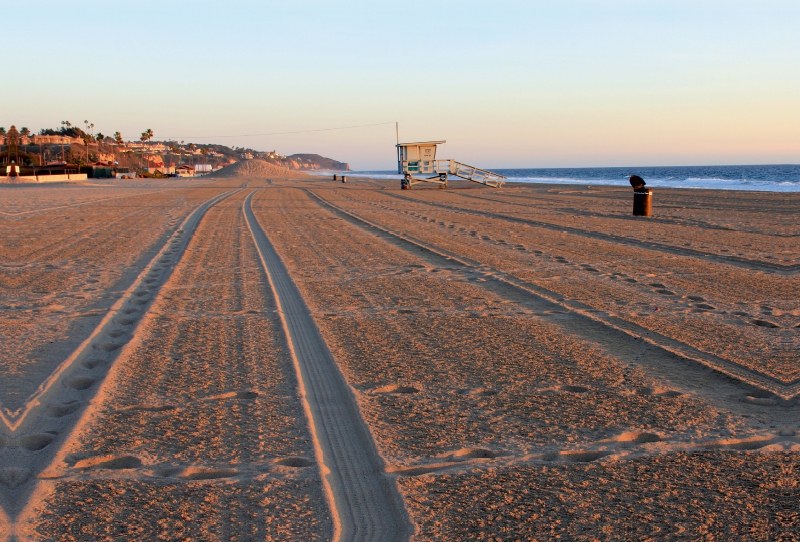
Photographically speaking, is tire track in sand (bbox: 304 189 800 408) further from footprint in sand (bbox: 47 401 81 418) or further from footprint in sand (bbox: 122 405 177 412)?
footprint in sand (bbox: 47 401 81 418)

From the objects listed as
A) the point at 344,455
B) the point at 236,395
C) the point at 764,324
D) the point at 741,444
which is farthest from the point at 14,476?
the point at 764,324

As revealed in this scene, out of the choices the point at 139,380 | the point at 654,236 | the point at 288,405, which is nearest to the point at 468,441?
the point at 288,405

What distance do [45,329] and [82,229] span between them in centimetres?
965

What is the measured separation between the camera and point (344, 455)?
3.31 meters

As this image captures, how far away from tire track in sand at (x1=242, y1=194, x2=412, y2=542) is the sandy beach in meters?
0.01

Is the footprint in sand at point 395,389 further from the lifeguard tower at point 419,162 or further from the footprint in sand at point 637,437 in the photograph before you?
the lifeguard tower at point 419,162

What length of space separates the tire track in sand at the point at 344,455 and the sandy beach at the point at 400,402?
0.01 meters

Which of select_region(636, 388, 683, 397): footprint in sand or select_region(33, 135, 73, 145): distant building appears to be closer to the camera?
select_region(636, 388, 683, 397): footprint in sand

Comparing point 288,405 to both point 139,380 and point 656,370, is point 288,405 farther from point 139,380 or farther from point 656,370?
point 656,370

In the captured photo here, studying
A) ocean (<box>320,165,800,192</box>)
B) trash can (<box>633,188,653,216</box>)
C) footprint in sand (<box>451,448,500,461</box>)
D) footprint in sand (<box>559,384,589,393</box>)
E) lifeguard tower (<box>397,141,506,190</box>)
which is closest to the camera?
footprint in sand (<box>451,448,500,461</box>)

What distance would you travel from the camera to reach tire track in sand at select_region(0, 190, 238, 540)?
3.03 meters

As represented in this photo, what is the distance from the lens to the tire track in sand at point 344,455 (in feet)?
8.82

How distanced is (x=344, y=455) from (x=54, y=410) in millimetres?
1731

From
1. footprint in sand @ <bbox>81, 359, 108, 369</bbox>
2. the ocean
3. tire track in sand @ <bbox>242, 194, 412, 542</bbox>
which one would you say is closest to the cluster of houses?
the ocean
